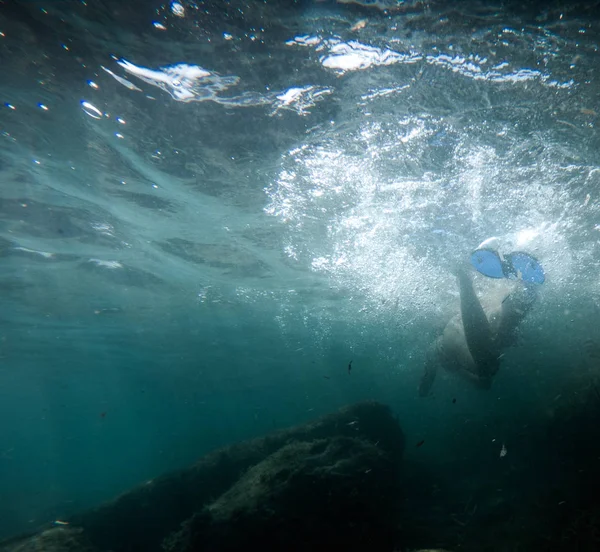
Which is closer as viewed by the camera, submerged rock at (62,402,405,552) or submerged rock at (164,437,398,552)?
submerged rock at (164,437,398,552)

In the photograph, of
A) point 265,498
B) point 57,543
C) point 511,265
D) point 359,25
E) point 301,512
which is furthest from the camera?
point 511,265

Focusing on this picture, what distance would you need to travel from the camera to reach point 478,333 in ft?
35.8

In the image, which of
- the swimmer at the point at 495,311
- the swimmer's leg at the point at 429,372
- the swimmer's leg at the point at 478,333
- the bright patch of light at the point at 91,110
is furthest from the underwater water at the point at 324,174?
the swimmer's leg at the point at 429,372

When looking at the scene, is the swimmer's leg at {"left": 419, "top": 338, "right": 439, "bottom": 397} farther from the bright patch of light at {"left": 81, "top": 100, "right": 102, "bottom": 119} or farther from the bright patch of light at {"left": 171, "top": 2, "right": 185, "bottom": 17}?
the bright patch of light at {"left": 81, "top": 100, "right": 102, "bottom": 119}

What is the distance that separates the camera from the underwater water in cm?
735

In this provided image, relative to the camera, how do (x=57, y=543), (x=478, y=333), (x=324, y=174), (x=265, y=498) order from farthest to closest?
(x=324, y=174) → (x=478, y=333) → (x=57, y=543) → (x=265, y=498)

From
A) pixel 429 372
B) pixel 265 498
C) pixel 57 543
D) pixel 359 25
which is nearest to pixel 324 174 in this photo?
pixel 359 25

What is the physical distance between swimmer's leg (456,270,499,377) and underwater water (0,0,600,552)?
2.67 meters

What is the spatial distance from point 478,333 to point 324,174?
23.5 ft

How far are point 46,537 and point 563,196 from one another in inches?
810

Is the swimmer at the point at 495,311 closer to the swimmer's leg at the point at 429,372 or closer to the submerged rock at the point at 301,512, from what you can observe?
the swimmer's leg at the point at 429,372

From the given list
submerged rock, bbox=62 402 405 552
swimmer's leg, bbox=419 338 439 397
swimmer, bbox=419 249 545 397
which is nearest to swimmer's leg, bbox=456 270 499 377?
swimmer, bbox=419 249 545 397

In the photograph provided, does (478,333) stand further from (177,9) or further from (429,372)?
(177,9)

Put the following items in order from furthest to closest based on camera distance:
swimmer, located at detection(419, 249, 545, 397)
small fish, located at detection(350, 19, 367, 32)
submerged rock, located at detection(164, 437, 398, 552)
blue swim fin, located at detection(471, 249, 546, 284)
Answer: swimmer, located at detection(419, 249, 545, 397) < blue swim fin, located at detection(471, 249, 546, 284) < submerged rock, located at detection(164, 437, 398, 552) < small fish, located at detection(350, 19, 367, 32)
